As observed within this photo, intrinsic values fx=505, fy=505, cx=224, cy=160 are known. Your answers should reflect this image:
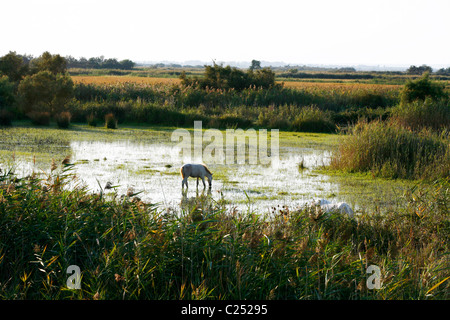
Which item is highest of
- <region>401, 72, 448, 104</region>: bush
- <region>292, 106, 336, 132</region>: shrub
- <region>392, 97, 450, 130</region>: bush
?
<region>401, 72, 448, 104</region>: bush

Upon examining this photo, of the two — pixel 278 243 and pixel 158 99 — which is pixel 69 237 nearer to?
pixel 278 243

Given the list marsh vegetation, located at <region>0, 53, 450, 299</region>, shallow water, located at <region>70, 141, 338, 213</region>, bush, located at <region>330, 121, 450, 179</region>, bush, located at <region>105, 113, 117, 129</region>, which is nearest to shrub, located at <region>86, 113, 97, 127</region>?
marsh vegetation, located at <region>0, 53, 450, 299</region>

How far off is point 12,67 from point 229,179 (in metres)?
23.6

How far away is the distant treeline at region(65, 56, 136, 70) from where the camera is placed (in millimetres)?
112125

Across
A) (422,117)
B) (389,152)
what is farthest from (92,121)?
(389,152)

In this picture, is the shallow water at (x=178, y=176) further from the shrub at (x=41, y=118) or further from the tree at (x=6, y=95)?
the tree at (x=6, y=95)

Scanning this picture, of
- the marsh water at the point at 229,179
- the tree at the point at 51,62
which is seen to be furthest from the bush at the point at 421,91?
the tree at the point at 51,62

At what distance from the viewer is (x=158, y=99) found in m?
29.4

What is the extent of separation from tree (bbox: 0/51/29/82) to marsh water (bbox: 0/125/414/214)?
52.8ft

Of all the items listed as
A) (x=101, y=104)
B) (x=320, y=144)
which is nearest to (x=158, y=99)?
(x=101, y=104)

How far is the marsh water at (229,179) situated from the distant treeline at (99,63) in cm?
9975

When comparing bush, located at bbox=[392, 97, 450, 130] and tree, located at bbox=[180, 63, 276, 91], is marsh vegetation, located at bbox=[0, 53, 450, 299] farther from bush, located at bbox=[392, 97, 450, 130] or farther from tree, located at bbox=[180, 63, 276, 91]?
tree, located at bbox=[180, 63, 276, 91]

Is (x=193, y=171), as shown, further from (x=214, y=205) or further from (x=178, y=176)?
(x=214, y=205)

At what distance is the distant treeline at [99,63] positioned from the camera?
112125 millimetres
